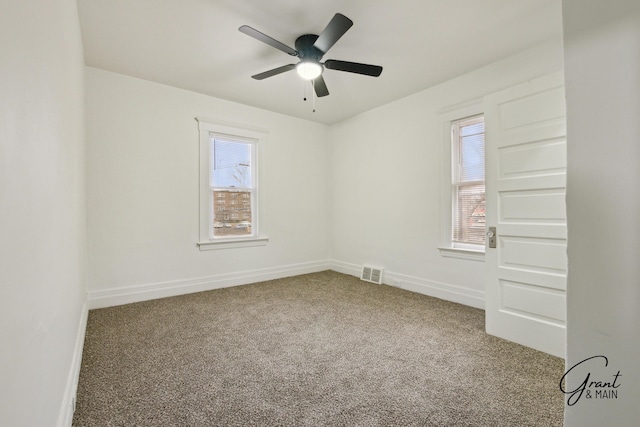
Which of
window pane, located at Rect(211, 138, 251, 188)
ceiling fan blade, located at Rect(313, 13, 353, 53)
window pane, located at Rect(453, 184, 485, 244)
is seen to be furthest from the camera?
window pane, located at Rect(211, 138, 251, 188)

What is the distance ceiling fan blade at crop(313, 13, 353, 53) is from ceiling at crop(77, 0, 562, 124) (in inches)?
9.4

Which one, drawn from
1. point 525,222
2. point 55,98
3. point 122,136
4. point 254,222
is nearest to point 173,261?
point 254,222

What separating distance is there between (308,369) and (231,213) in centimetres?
283

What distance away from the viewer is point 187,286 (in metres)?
3.82

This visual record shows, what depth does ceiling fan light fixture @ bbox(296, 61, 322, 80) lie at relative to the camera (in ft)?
8.60

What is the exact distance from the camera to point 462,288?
3.41 meters

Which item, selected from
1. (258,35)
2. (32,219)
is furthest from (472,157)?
(32,219)

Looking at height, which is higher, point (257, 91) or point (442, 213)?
point (257, 91)

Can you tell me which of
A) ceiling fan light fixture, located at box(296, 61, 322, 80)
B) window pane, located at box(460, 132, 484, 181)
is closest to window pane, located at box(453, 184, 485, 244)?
window pane, located at box(460, 132, 484, 181)

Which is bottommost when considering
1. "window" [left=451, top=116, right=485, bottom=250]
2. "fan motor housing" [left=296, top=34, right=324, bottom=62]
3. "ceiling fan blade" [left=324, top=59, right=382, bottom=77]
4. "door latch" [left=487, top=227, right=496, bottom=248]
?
"door latch" [left=487, top=227, right=496, bottom=248]

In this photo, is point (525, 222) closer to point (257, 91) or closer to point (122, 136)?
point (257, 91)

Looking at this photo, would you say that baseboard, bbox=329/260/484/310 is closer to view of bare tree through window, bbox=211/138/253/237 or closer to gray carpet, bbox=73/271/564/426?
gray carpet, bbox=73/271/564/426

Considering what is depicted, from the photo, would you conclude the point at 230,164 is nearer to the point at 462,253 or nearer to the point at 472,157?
the point at 472,157

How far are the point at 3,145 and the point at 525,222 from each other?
3072 millimetres
